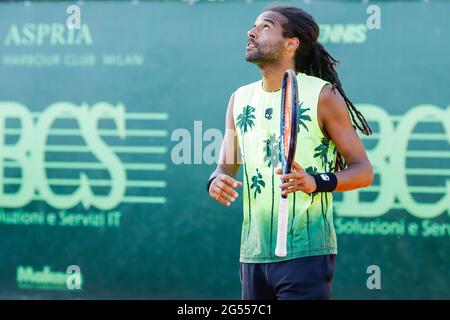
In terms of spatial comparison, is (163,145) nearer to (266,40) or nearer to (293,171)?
(266,40)

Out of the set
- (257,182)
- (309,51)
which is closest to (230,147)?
(257,182)

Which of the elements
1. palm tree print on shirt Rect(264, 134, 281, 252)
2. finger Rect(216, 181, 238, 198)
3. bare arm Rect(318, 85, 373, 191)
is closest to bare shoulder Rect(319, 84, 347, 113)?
bare arm Rect(318, 85, 373, 191)

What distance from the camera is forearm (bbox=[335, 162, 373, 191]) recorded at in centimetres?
332

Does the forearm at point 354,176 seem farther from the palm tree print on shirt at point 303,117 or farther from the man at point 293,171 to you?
the palm tree print on shirt at point 303,117

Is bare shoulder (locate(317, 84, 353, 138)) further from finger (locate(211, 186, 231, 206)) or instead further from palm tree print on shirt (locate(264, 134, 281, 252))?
finger (locate(211, 186, 231, 206))

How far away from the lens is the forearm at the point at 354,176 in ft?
10.9

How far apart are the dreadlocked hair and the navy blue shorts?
525 millimetres

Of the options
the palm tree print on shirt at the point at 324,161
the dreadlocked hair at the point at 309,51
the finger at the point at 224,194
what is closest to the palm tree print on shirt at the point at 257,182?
the finger at the point at 224,194

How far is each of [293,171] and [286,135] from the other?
17 centimetres

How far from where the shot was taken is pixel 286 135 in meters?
3.28

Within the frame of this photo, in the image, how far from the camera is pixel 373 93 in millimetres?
5703

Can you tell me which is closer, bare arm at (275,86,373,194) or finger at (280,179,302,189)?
finger at (280,179,302,189)

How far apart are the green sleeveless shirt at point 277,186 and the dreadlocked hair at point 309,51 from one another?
200 millimetres

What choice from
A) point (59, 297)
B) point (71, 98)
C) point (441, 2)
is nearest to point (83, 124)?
point (71, 98)
